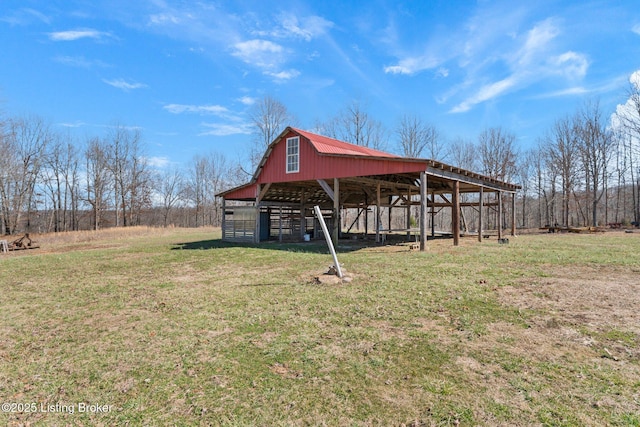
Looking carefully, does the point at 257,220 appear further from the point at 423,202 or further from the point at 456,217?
the point at 456,217

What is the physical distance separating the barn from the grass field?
6.02m

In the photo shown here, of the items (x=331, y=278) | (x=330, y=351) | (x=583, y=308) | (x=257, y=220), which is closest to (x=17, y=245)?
(x=257, y=220)

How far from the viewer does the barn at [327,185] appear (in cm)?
1285

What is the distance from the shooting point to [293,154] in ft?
52.0

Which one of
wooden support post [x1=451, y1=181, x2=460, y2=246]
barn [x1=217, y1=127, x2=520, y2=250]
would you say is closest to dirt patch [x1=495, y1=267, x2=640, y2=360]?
barn [x1=217, y1=127, x2=520, y2=250]

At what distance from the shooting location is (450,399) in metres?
2.86

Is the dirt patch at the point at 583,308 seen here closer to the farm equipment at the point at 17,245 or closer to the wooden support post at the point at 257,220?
the wooden support post at the point at 257,220

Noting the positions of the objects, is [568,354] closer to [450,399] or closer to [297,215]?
[450,399]

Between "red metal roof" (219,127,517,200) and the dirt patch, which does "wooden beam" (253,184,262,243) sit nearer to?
"red metal roof" (219,127,517,200)

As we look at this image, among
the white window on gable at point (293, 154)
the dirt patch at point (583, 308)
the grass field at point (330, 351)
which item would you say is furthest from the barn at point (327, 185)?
the grass field at point (330, 351)

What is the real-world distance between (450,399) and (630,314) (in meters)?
3.97

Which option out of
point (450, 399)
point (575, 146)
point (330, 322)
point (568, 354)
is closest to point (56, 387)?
point (330, 322)

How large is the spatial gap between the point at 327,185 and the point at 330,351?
35.7ft

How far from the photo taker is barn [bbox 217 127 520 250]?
42.2 ft
